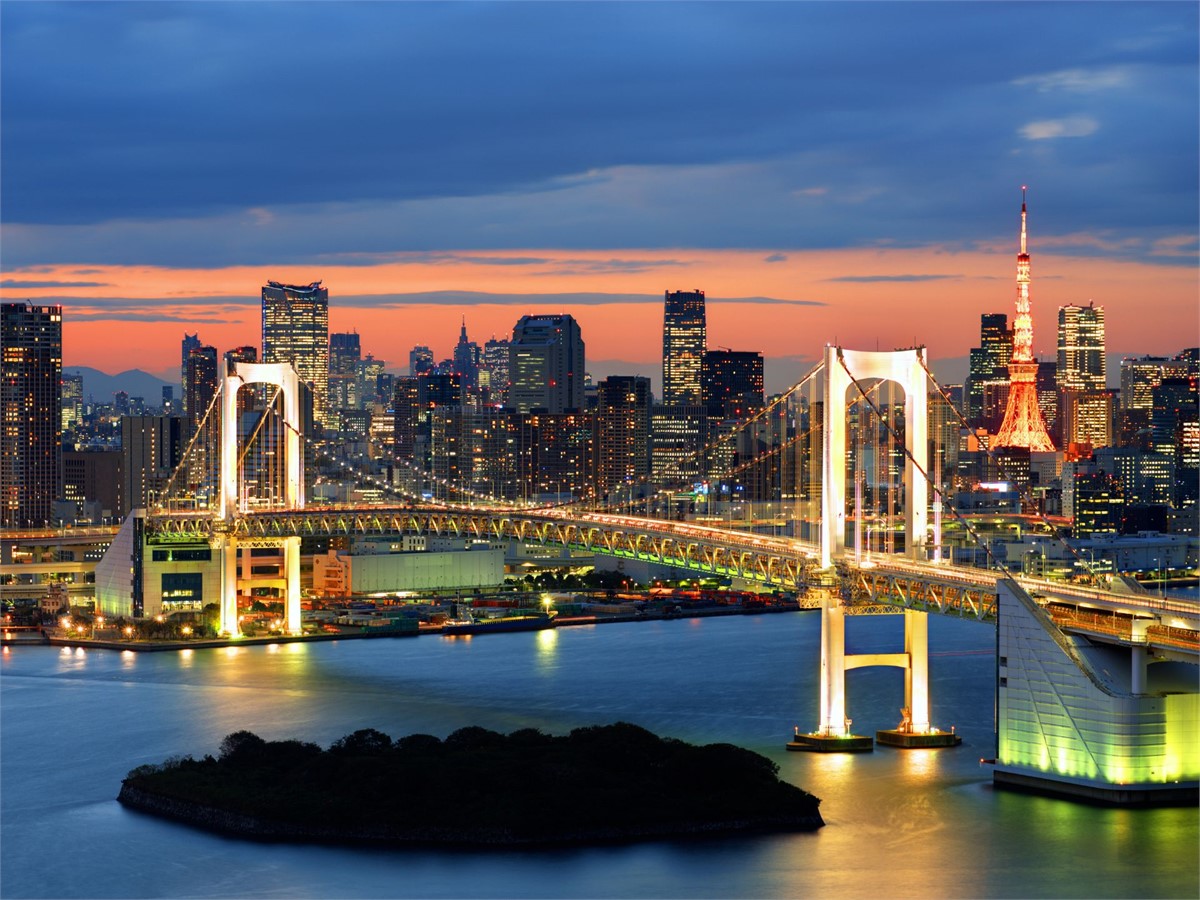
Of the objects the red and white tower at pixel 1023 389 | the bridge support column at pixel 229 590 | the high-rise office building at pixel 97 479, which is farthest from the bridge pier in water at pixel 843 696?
the high-rise office building at pixel 97 479

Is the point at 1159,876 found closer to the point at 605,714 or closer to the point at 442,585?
the point at 605,714

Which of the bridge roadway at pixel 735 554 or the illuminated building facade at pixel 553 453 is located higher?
the illuminated building facade at pixel 553 453

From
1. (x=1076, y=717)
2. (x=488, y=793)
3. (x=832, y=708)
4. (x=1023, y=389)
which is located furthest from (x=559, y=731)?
(x=1023, y=389)

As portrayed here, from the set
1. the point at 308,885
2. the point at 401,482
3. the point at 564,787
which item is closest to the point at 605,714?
the point at 564,787

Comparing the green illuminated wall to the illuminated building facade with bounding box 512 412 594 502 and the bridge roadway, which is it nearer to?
the bridge roadway

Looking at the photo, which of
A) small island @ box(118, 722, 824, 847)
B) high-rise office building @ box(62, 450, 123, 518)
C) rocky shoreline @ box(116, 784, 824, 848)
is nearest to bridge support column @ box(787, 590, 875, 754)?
small island @ box(118, 722, 824, 847)

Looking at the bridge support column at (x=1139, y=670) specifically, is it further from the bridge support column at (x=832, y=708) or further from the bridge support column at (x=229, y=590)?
the bridge support column at (x=229, y=590)

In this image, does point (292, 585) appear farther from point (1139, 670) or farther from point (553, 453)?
point (553, 453)
